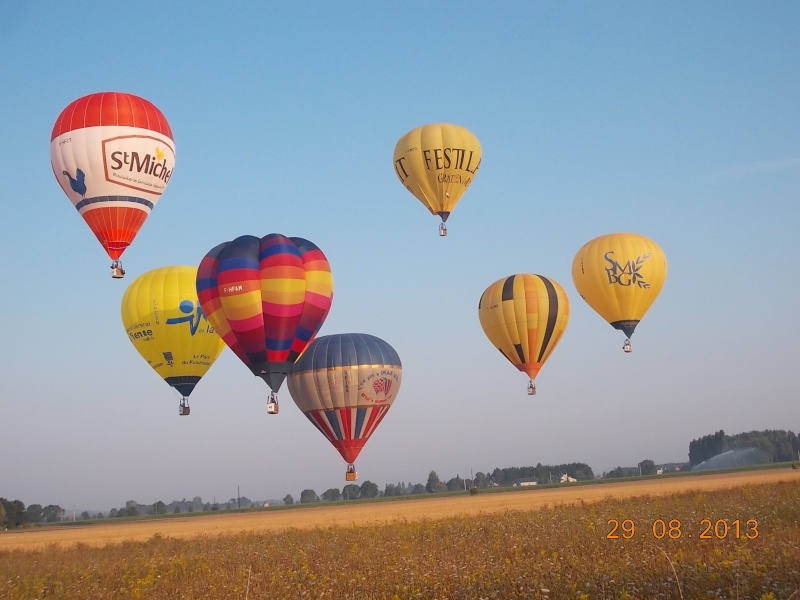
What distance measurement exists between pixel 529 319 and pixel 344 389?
925cm

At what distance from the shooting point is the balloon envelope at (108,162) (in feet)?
102

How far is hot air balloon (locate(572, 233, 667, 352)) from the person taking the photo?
134 feet

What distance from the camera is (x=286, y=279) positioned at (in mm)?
32812

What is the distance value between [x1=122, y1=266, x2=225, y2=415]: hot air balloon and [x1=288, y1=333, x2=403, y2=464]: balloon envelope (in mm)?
4164

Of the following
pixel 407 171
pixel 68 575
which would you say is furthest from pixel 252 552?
pixel 407 171

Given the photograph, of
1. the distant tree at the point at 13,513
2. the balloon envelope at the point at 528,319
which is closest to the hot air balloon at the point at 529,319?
the balloon envelope at the point at 528,319

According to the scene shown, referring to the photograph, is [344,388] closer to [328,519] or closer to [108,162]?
[328,519]

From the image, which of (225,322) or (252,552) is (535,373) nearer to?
(225,322)

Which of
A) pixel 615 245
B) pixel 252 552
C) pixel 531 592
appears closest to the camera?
pixel 531 592

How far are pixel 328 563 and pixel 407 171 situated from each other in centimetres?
2500
